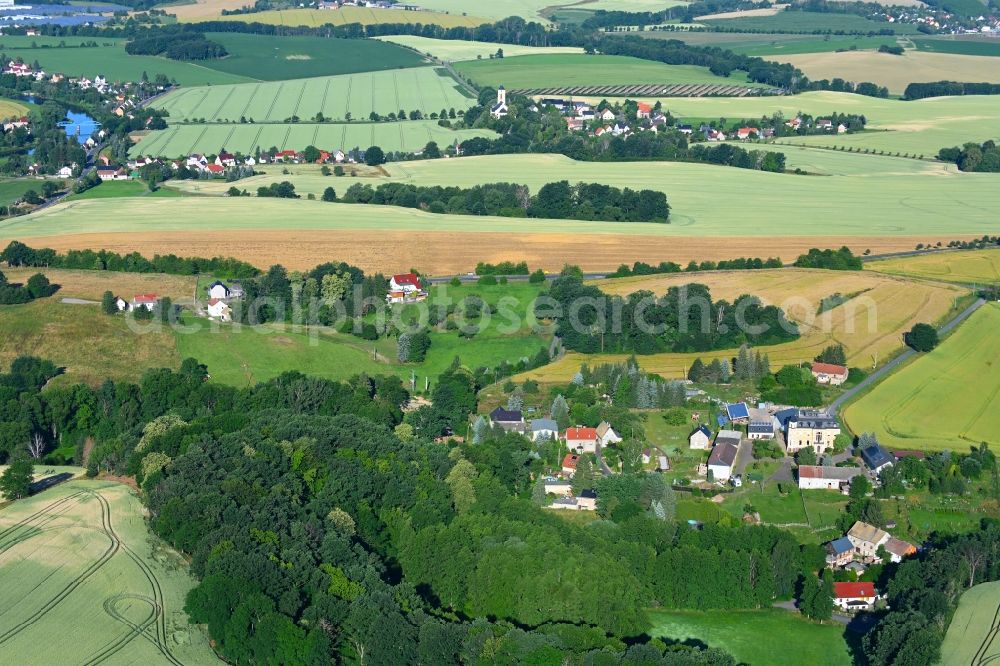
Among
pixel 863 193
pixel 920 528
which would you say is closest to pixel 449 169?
pixel 863 193

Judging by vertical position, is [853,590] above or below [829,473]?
below

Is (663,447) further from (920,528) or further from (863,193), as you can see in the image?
(863,193)

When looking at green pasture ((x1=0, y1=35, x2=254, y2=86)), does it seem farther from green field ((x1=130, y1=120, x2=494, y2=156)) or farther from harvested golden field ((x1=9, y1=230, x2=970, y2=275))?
harvested golden field ((x1=9, y1=230, x2=970, y2=275))

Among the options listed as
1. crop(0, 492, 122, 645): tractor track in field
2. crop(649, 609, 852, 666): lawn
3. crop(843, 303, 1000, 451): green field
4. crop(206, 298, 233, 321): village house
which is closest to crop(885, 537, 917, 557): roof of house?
crop(649, 609, 852, 666): lawn

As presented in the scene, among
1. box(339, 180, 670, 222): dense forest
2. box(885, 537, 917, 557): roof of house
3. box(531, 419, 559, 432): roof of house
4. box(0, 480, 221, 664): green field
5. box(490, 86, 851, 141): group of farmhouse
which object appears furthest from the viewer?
box(490, 86, 851, 141): group of farmhouse

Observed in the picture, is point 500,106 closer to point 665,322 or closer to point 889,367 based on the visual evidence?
point 665,322

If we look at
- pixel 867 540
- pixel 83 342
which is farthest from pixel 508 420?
pixel 83 342

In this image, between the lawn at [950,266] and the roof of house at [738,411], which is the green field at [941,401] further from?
the lawn at [950,266]
